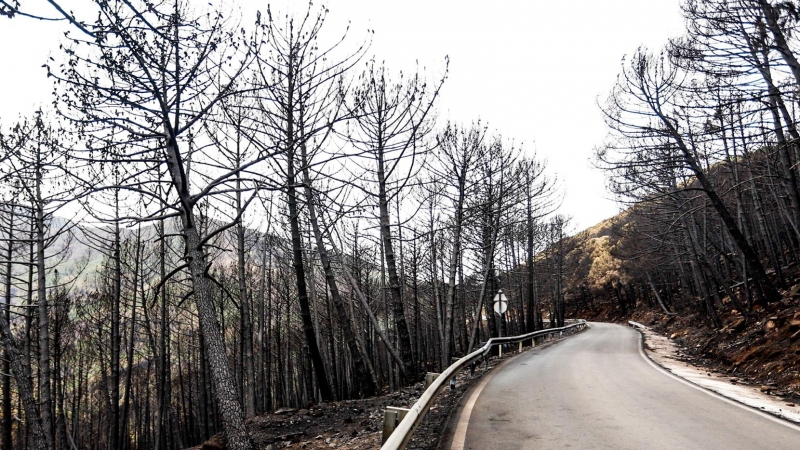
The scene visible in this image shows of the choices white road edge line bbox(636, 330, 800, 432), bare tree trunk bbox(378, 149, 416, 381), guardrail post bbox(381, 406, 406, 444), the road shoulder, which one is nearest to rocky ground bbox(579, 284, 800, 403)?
the road shoulder

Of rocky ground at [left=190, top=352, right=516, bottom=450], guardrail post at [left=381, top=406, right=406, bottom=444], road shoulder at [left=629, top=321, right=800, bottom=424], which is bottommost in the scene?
road shoulder at [left=629, top=321, right=800, bottom=424]

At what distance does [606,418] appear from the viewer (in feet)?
22.0

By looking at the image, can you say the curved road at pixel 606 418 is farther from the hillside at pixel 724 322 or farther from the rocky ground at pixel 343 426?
the hillside at pixel 724 322

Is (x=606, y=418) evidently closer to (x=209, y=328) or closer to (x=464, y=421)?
(x=464, y=421)

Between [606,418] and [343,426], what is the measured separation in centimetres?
446

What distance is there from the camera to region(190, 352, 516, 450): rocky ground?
640 cm

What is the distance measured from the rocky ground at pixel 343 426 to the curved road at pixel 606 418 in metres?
0.37

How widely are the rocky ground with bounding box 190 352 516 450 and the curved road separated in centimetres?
37

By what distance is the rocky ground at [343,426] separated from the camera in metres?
6.40

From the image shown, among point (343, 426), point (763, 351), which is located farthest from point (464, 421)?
point (763, 351)

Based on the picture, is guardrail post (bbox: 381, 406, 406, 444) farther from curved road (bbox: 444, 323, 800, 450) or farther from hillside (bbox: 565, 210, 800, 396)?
hillside (bbox: 565, 210, 800, 396)

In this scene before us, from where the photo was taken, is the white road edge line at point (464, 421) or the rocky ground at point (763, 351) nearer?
the white road edge line at point (464, 421)

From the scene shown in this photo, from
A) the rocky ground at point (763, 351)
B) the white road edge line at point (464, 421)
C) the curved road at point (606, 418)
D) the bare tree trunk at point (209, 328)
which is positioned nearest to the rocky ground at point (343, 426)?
the white road edge line at point (464, 421)

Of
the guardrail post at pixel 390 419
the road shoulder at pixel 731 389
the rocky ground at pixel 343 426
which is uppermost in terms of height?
the guardrail post at pixel 390 419
